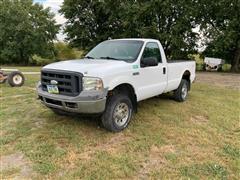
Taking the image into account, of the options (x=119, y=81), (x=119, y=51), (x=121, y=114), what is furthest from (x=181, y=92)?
(x=119, y=81)

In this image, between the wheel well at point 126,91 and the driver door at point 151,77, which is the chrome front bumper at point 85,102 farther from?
the driver door at point 151,77

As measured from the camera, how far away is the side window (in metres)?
5.83

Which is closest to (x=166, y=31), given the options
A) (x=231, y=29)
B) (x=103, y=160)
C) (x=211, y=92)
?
(x=231, y=29)

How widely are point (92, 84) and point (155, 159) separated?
158 cm

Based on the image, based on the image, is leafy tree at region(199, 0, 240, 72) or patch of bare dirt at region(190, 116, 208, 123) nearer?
patch of bare dirt at region(190, 116, 208, 123)

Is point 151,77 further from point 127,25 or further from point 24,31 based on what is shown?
point 24,31

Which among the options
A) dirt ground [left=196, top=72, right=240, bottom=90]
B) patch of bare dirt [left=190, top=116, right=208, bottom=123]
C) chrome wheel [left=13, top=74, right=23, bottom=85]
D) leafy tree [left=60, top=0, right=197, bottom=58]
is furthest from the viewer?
leafy tree [left=60, top=0, right=197, bottom=58]

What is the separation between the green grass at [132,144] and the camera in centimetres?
361

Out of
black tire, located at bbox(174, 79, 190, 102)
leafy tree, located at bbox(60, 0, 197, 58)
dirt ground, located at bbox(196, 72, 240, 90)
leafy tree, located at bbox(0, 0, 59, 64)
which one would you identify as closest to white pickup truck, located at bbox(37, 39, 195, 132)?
black tire, located at bbox(174, 79, 190, 102)

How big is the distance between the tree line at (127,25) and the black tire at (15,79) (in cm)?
1409

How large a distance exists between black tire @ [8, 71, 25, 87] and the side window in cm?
621

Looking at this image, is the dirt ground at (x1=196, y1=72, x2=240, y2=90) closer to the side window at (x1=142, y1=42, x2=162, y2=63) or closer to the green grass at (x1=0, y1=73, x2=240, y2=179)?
the green grass at (x1=0, y1=73, x2=240, y2=179)

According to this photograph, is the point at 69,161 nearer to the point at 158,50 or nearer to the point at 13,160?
the point at 13,160

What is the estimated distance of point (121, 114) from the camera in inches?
197
